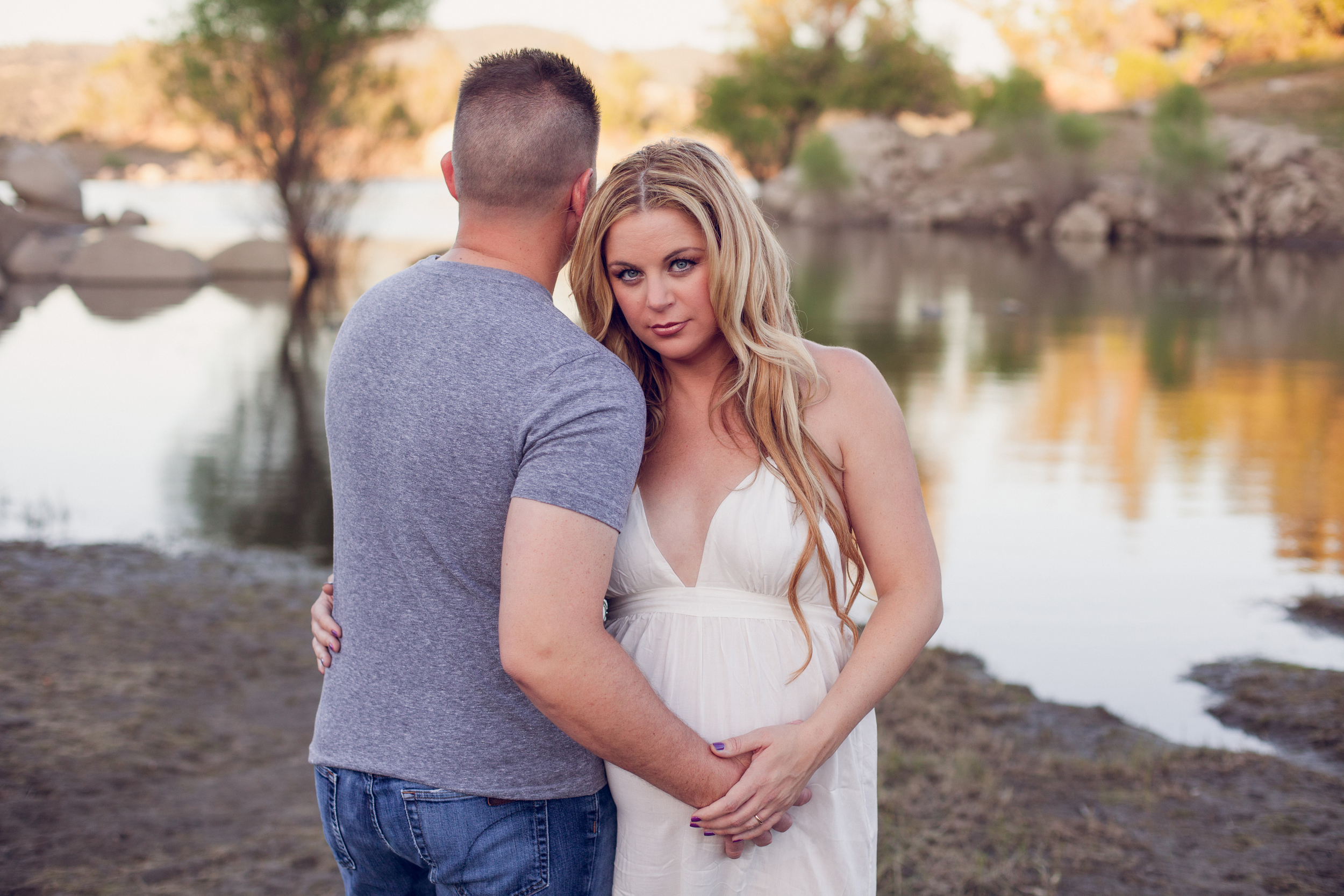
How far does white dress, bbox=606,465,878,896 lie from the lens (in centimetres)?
188

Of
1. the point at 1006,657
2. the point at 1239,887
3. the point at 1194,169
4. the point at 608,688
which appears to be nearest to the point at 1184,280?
the point at 1194,169

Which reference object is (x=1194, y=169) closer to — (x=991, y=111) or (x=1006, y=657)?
(x=991, y=111)

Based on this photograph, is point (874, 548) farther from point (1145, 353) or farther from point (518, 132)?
point (1145, 353)

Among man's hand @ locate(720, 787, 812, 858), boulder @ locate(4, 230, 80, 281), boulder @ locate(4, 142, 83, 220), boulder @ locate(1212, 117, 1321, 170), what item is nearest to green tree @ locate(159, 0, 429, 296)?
boulder @ locate(4, 230, 80, 281)

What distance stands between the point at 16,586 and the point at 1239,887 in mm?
5181

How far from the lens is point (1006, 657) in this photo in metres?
4.97

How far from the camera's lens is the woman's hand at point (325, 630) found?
1.74 m

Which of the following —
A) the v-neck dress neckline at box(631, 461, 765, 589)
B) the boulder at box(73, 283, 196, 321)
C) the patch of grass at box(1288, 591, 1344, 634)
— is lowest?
the patch of grass at box(1288, 591, 1344, 634)

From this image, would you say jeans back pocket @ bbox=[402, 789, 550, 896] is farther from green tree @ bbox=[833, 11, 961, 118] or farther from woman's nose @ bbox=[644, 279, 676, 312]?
green tree @ bbox=[833, 11, 961, 118]

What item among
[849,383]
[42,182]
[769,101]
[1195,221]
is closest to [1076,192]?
[1195,221]

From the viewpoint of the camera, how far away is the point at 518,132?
1.62 m

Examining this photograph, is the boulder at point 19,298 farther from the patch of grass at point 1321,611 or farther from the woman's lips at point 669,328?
the woman's lips at point 669,328

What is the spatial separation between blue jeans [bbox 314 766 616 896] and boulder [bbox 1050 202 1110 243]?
111 ft

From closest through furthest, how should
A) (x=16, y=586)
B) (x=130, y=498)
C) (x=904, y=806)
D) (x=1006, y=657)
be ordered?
(x=904, y=806)
(x=1006, y=657)
(x=16, y=586)
(x=130, y=498)
